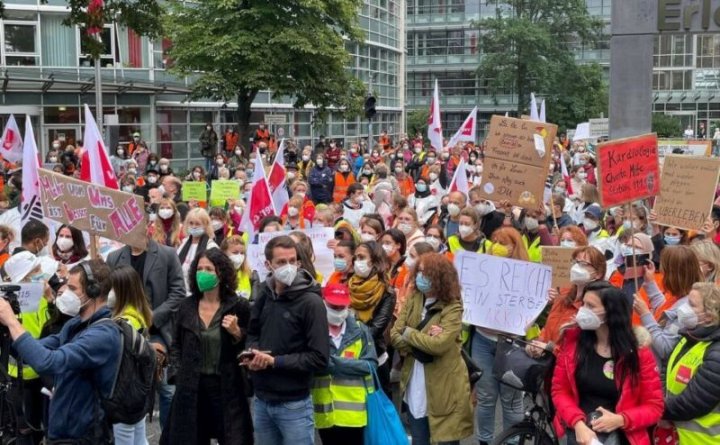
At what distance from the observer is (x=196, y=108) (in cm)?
3566

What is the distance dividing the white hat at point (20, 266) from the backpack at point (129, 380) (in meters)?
1.78

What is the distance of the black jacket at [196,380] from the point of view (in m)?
5.49

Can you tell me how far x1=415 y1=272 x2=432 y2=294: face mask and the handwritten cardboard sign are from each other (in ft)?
7.77

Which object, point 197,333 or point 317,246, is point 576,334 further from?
point 317,246

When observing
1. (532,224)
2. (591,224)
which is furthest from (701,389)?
(591,224)

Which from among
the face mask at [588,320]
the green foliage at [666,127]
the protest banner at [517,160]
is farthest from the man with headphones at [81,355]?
the green foliage at [666,127]

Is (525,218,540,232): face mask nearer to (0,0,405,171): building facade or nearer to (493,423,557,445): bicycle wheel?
(493,423,557,445): bicycle wheel

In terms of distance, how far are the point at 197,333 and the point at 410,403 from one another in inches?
62.2

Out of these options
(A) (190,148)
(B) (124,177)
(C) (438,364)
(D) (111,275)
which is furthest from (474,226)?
(A) (190,148)

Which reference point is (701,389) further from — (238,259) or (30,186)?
(30,186)

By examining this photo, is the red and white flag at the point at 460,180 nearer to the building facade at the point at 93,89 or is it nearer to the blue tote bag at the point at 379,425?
the blue tote bag at the point at 379,425

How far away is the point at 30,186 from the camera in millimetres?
9672

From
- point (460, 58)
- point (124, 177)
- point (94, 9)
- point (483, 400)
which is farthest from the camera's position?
point (460, 58)

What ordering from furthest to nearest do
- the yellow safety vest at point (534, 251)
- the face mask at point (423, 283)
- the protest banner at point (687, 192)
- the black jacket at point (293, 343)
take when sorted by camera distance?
the yellow safety vest at point (534, 251), the protest banner at point (687, 192), the face mask at point (423, 283), the black jacket at point (293, 343)
